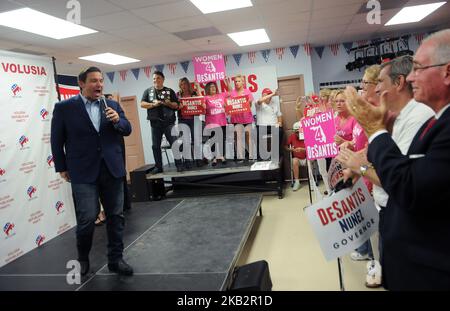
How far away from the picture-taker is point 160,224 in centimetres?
419

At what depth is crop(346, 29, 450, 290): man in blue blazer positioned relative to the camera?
947mm

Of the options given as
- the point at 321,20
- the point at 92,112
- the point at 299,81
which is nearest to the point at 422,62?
the point at 92,112

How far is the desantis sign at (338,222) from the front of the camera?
1697 mm

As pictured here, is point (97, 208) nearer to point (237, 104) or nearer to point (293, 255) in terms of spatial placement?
point (293, 255)

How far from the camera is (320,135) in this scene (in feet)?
11.1

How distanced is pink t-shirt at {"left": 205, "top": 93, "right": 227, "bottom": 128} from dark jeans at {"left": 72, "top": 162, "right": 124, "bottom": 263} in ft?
12.0

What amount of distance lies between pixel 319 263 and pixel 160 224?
2.02m

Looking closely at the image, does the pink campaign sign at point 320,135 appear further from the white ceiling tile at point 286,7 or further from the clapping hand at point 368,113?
the clapping hand at point 368,113

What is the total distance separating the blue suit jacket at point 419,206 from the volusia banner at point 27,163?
3920 millimetres

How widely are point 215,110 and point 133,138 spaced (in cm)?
349

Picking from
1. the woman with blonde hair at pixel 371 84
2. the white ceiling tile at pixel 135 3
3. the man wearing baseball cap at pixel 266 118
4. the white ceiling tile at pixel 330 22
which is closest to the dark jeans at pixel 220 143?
the man wearing baseball cap at pixel 266 118

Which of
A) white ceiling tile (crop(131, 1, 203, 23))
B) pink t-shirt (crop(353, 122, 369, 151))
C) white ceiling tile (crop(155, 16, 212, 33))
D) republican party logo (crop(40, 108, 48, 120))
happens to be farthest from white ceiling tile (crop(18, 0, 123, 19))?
pink t-shirt (crop(353, 122, 369, 151))

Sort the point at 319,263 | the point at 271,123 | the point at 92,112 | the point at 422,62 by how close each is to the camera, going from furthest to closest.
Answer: the point at 271,123 → the point at 319,263 → the point at 92,112 → the point at 422,62
